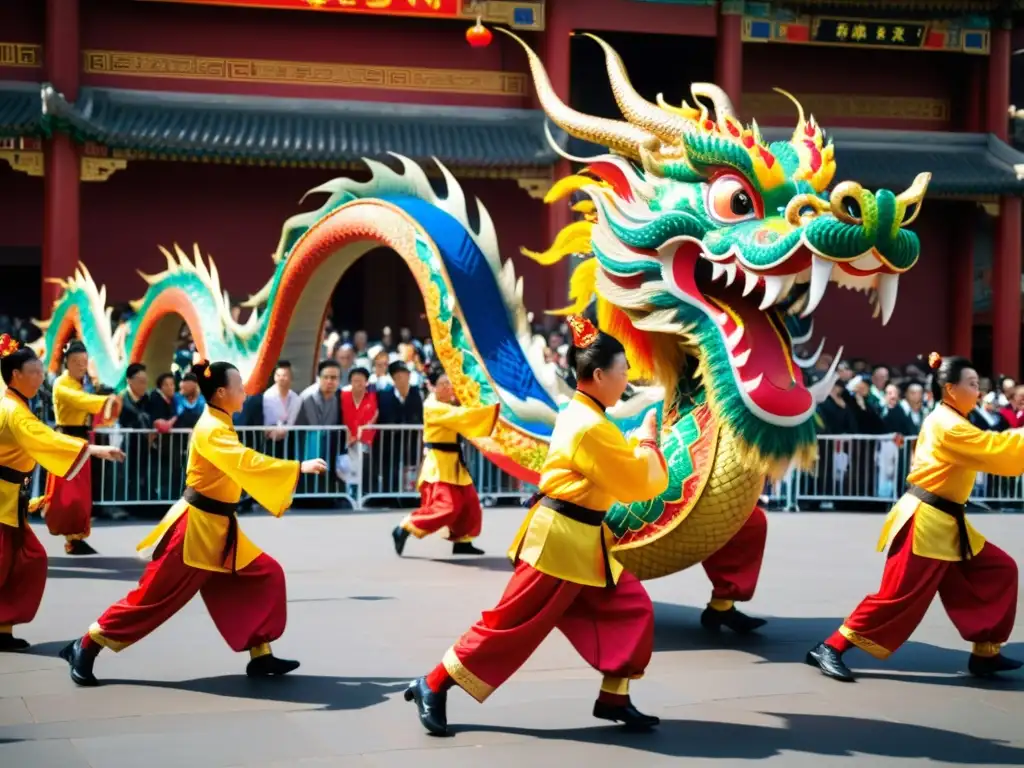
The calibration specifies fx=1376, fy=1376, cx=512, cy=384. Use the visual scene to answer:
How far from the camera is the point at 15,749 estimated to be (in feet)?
15.7

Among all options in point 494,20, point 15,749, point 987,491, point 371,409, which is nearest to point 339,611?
point 15,749

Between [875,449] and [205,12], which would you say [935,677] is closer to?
[875,449]

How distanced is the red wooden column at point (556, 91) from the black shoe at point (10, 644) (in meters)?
12.4

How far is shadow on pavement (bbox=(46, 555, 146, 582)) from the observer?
27.9 ft

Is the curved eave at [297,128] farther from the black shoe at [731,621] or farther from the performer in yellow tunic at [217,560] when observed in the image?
the performer in yellow tunic at [217,560]

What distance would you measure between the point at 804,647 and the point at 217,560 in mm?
2840

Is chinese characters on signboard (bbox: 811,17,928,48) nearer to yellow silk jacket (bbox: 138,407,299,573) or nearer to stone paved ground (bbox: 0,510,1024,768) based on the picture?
stone paved ground (bbox: 0,510,1024,768)

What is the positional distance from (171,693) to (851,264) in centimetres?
346

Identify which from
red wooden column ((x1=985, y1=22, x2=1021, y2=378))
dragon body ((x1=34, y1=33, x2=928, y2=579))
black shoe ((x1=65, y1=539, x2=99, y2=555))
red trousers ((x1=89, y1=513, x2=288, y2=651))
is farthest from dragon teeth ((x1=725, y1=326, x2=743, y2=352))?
red wooden column ((x1=985, y1=22, x2=1021, y2=378))

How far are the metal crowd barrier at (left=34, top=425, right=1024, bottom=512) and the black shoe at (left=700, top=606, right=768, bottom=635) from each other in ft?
15.0

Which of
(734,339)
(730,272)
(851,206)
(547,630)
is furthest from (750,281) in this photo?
(547,630)

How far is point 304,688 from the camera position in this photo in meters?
5.75

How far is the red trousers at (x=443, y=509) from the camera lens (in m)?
9.29

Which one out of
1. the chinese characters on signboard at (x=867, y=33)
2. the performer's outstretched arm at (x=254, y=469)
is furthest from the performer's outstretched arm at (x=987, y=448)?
the chinese characters on signboard at (x=867, y=33)
